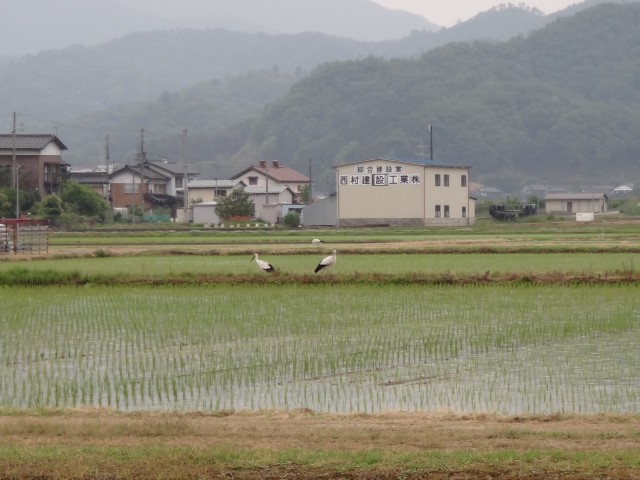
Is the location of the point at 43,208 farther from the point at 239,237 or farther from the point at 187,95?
the point at 187,95

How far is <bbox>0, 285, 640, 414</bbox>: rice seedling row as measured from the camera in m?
10.9

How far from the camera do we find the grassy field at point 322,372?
8031 millimetres

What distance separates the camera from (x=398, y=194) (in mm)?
60688

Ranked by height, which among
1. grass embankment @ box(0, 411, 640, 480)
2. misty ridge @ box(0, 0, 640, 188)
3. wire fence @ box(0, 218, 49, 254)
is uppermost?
misty ridge @ box(0, 0, 640, 188)

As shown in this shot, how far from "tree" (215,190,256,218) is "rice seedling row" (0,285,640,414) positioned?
4518cm

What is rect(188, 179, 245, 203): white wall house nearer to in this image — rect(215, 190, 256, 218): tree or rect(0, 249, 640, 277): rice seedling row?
rect(215, 190, 256, 218): tree

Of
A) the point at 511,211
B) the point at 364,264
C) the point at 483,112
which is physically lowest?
the point at 364,264

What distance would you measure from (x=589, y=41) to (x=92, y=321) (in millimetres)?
140202

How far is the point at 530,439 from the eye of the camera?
28.0 feet

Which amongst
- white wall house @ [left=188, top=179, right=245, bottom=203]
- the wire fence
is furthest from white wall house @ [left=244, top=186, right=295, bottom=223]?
the wire fence

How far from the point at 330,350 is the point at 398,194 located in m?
47.1

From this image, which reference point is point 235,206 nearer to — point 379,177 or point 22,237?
point 379,177

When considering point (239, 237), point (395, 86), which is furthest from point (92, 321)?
point (395, 86)

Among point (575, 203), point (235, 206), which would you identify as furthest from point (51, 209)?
point (575, 203)
